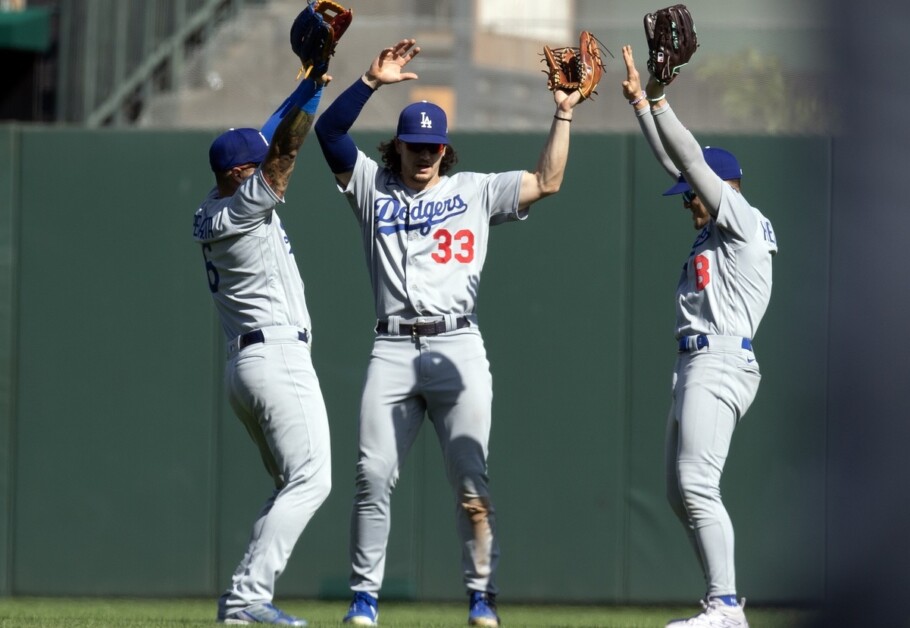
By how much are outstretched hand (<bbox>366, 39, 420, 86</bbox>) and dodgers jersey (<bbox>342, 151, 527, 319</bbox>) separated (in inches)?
16.4

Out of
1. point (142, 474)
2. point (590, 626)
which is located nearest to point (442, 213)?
point (590, 626)

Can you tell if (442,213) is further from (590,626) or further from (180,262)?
(180,262)

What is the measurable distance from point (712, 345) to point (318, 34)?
1700mm

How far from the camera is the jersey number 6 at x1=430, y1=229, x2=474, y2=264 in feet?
15.4

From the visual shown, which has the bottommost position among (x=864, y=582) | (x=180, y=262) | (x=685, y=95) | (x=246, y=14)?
(x=864, y=582)

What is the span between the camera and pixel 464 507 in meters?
4.66

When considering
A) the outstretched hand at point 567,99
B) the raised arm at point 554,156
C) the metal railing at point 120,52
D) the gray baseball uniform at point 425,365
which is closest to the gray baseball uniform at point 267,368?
the gray baseball uniform at point 425,365

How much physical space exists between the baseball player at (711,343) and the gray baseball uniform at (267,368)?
1255 mm

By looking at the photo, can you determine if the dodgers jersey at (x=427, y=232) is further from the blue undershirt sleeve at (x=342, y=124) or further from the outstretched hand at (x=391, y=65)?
the outstretched hand at (x=391, y=65)

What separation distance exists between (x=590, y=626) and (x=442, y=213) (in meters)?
1.87

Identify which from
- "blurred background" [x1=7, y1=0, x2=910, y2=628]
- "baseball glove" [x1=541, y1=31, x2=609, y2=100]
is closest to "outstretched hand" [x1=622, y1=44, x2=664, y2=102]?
"baseball glove" [x1=541, y1=31, x2=609, y2=100]

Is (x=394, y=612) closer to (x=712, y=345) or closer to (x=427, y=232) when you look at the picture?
(x=427, y=232)

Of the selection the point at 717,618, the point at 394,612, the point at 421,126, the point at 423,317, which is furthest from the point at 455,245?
the point at 394,612

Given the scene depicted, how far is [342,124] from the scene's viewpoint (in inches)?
182
